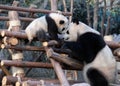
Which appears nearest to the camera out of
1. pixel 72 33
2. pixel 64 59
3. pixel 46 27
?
pixel 64 59

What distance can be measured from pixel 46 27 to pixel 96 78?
1.44 m

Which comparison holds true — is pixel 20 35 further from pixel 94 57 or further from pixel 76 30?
pixel 94 57

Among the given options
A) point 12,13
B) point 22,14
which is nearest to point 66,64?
point 12,13

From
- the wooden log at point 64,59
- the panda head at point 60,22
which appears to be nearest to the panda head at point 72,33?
the wooden log at point 64,59

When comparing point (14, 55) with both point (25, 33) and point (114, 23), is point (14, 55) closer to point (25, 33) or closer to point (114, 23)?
point (25, 33)

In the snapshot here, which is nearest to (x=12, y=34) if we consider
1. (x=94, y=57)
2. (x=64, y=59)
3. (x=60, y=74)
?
(x=64, y=59)

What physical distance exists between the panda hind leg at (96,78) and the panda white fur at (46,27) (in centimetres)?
A: 86

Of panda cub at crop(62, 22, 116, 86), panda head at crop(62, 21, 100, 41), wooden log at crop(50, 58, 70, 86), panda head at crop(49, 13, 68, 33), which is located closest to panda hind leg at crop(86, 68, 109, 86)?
panda cub at crop(62, 22, 116, 86)

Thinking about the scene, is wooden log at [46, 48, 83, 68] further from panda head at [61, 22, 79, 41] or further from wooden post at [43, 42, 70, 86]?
panda head at [61, 22, 79, 41]

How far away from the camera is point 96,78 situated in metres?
5.24

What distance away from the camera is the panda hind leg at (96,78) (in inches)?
205

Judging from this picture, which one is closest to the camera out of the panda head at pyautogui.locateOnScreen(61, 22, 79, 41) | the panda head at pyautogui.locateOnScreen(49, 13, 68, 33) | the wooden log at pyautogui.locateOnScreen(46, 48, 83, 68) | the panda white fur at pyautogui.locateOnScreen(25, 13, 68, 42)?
the wooden log at pyautogui.locateOnScreen(46, 48, 83, 68)

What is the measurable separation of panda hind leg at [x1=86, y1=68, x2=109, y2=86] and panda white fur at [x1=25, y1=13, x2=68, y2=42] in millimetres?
857

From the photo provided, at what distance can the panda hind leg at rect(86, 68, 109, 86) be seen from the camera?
5.20 metres
